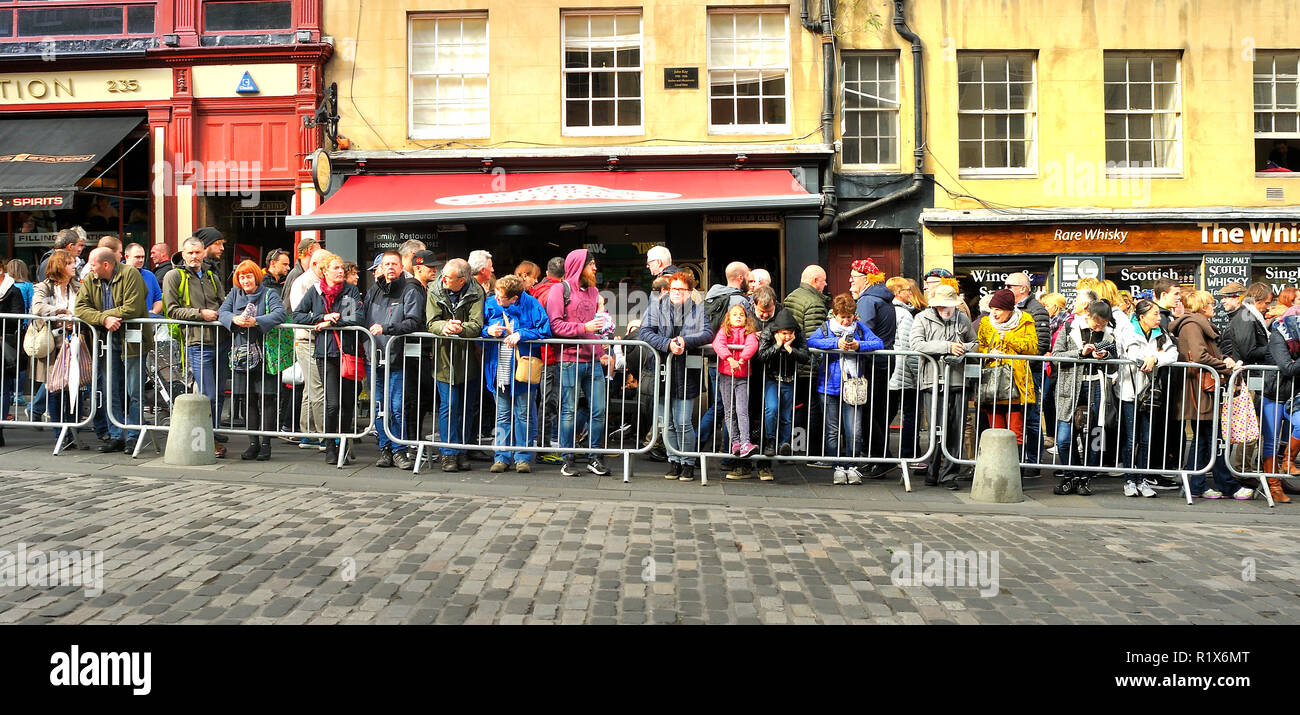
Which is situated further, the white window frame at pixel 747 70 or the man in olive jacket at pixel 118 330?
the white window frame at pixel 747 70

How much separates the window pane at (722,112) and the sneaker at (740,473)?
777 centimetres

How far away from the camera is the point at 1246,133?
14812mm

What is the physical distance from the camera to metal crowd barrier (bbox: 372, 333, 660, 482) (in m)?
8.08

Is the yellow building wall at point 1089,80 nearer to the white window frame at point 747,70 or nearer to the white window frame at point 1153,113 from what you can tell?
the white window frame at point 1153,113

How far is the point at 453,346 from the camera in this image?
26.8ft

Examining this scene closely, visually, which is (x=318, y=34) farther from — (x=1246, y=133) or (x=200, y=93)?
(x=1246, y=133)

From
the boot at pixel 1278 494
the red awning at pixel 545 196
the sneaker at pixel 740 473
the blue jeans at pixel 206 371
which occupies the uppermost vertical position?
the red awning at pixel 545 196

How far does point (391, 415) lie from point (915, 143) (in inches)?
374

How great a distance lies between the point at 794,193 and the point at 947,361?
5870 mm

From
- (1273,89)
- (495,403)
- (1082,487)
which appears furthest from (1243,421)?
(1273,89)

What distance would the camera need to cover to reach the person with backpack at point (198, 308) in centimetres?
836

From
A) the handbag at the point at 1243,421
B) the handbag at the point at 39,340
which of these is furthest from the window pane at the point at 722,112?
the handbag at the point at 39,340
